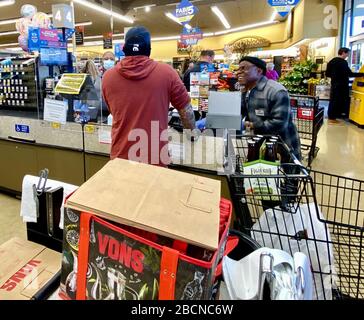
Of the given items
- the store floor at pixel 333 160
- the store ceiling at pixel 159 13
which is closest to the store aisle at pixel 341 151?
the store floor at pixel 333 160

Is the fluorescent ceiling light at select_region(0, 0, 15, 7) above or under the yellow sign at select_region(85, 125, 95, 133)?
above

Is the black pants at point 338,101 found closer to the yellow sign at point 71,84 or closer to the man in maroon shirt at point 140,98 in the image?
the yellow sign at point 71,84

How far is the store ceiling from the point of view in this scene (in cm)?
1216

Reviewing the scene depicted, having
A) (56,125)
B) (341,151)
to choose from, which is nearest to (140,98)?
(56,125)

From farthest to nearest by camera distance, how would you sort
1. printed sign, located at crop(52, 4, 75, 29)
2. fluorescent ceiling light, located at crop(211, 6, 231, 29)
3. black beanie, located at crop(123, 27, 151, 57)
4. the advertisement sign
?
fluorescent ceiling light, located at crop(211, 6, 231, 29)
printed sign, located at crop(52, 4, 75, 29)
the advertisement sign
black beanie, located at crop(123, 27, 151, 57)

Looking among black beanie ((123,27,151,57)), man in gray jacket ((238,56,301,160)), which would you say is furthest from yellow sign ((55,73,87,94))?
man in gray jacket ((238,56,301,160))

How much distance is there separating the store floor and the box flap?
2285 mm

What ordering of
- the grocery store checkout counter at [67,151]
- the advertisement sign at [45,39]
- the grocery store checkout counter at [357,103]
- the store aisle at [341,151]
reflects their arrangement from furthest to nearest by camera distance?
the grocery store checkout counter at [357,103] < the store aisle at [341,151] < the advertisement sign at [45,39] < the grocery store checkout counter at [67,151]

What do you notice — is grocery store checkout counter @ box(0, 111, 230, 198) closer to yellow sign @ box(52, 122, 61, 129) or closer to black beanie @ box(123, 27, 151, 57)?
yellow sign @ box(52, 122, 61, 129)

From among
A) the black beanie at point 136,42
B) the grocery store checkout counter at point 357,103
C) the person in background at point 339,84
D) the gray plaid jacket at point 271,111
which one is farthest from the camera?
the person in background at point 339,84

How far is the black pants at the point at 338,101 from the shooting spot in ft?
28.9

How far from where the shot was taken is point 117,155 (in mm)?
2189

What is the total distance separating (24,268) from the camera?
1.23 metres

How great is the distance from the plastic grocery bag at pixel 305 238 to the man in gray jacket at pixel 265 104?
1034 mm
